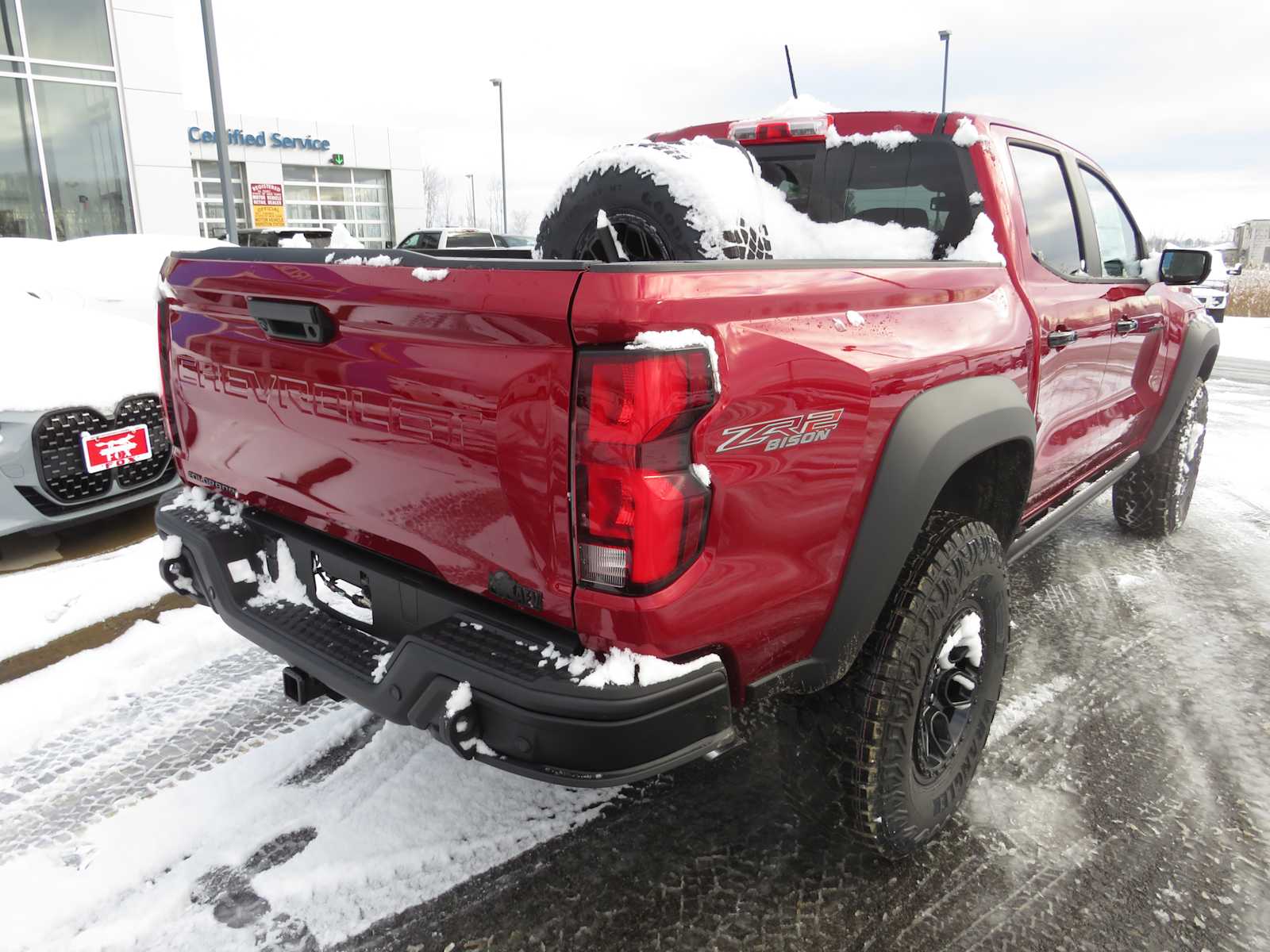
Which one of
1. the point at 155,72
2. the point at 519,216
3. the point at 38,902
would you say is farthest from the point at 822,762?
the point at 519,216

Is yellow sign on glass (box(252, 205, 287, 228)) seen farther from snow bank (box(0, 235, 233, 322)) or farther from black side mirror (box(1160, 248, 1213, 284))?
black side mirror (box(1160, 248, 1213, 284))

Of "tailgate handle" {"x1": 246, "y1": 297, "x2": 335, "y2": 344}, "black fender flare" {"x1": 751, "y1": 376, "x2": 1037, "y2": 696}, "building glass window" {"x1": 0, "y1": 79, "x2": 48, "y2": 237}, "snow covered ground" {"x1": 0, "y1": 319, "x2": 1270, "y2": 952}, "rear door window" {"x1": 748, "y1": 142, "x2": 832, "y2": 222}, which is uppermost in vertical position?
"building glass window" {"x1": 0, "y1": 79, "x2": 48, "y2": 237}

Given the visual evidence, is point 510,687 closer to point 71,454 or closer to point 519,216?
point 71,454

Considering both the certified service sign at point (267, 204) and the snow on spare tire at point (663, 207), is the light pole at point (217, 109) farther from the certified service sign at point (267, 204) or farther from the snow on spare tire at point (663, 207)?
the certified service sign at point (267, 204)

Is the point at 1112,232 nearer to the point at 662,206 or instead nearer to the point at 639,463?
the point at 662,206

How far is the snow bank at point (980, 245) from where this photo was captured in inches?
103

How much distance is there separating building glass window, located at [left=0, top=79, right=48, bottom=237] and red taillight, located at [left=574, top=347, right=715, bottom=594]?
17050 millimetres

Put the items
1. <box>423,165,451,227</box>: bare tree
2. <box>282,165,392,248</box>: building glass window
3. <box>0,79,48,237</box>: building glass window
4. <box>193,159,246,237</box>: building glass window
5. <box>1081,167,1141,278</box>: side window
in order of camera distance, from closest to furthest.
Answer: <box>1081,167,1141,278</box>: side window → <box>0,79,48,237</box>: building glass window → <box>193,159,246,237</box>: building glass window → <box>282,165,392,248</box>: building glass window → <box>423,165,451,227</box>: bare tree

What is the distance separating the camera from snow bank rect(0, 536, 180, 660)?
10.8 feet

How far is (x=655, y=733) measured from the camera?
157 centimetres

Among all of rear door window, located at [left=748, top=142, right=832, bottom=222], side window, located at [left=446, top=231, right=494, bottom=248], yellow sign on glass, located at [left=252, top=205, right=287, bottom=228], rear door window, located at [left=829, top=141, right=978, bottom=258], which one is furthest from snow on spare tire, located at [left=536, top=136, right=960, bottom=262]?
yellow sign on glass, located at [left=252, top=205, right=287, bottom=228]

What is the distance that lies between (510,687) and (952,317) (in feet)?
4.84

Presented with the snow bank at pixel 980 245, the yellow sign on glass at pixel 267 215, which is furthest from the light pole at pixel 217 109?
the yellow sign on glass at pixel 267 215

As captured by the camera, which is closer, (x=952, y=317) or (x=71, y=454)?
(x=952, y=317)
